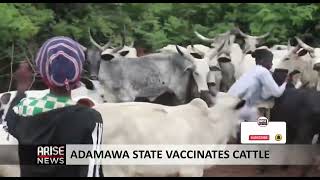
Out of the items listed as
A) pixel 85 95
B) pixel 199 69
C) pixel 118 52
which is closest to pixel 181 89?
pixel 199 69

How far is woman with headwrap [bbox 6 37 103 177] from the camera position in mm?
3381

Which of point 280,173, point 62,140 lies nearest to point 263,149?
point 280,173

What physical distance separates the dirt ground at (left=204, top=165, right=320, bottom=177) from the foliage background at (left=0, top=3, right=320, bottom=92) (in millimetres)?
1182

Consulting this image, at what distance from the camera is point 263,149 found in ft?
18.7

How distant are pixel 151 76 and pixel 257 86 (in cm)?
99

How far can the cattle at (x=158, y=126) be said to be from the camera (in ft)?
18.6

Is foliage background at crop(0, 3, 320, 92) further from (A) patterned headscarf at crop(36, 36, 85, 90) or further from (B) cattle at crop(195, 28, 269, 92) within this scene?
(A) patterned headscarf at crop(36, 36, 85, 90)

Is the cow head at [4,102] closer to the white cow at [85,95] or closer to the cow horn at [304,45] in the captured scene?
the white cow at [85,95]

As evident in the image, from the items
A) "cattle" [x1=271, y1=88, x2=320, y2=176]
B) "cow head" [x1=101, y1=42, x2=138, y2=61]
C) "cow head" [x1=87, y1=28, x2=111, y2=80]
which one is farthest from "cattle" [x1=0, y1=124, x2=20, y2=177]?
"cattle" [x1=271, y1=88, x2=320, y2=176]

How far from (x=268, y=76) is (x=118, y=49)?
1413 millimetres

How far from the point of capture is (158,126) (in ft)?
18.9

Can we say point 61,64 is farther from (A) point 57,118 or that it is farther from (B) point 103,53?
(B) point 103,53

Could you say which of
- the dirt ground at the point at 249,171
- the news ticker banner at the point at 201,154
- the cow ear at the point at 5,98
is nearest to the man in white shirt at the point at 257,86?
the news ticker banner at the point at 201,154

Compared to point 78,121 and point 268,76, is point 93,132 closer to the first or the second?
point 78,121
